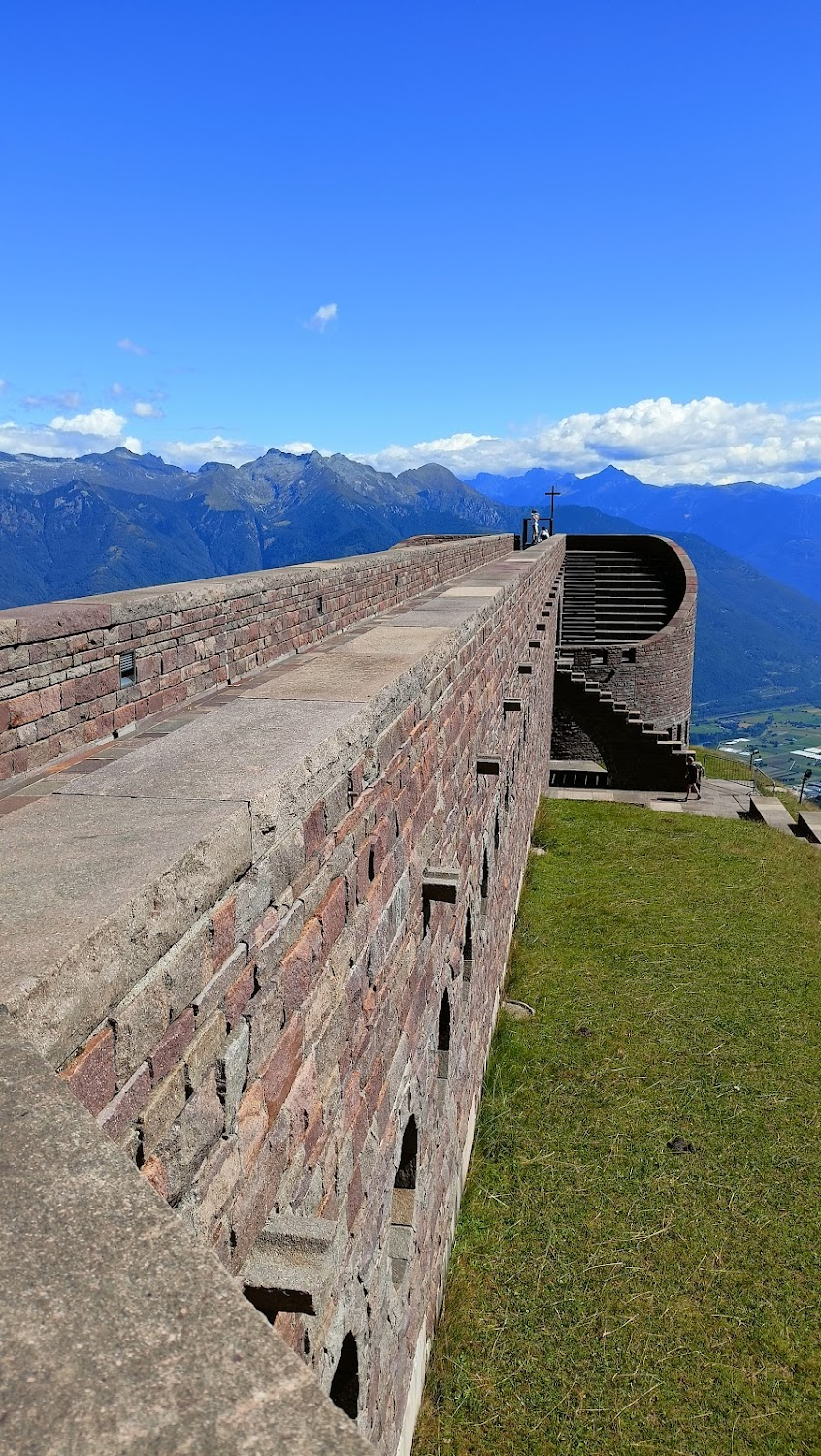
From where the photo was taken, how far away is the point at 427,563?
37.0ft

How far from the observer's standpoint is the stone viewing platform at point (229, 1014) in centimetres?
87

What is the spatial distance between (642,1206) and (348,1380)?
11.7 ft

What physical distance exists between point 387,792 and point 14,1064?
2298 millimetres

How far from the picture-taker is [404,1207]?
4.32m

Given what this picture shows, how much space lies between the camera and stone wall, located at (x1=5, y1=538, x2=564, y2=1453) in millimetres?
1691

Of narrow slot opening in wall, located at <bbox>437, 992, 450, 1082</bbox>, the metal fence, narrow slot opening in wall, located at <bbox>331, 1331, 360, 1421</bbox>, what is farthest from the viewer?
the metal fence

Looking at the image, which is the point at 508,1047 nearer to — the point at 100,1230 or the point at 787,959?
the point at 787,959

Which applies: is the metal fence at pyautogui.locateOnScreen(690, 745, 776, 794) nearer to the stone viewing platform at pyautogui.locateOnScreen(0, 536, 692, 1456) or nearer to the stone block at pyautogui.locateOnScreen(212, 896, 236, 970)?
the stone viewing platform at pyautogui.locateOnScreen(0, 536, 692, 1456)

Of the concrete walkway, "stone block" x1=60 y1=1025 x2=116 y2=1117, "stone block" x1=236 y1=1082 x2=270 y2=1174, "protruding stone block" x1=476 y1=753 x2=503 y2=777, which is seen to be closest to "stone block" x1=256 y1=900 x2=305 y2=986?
"stone block" x1=236 y1=1082 x2=270 y2=1174

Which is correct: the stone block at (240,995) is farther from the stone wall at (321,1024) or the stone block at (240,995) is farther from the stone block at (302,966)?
the stone block at (302,966)

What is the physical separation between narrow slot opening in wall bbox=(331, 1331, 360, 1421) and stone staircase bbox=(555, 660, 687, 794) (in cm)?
1662

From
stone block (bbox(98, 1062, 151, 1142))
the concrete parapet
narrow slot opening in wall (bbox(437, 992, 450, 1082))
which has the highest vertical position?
the concrete parapet

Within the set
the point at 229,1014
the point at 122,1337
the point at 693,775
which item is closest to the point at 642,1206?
the point at 229,1014

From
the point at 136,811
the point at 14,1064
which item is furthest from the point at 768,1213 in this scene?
the point at 14,1064
